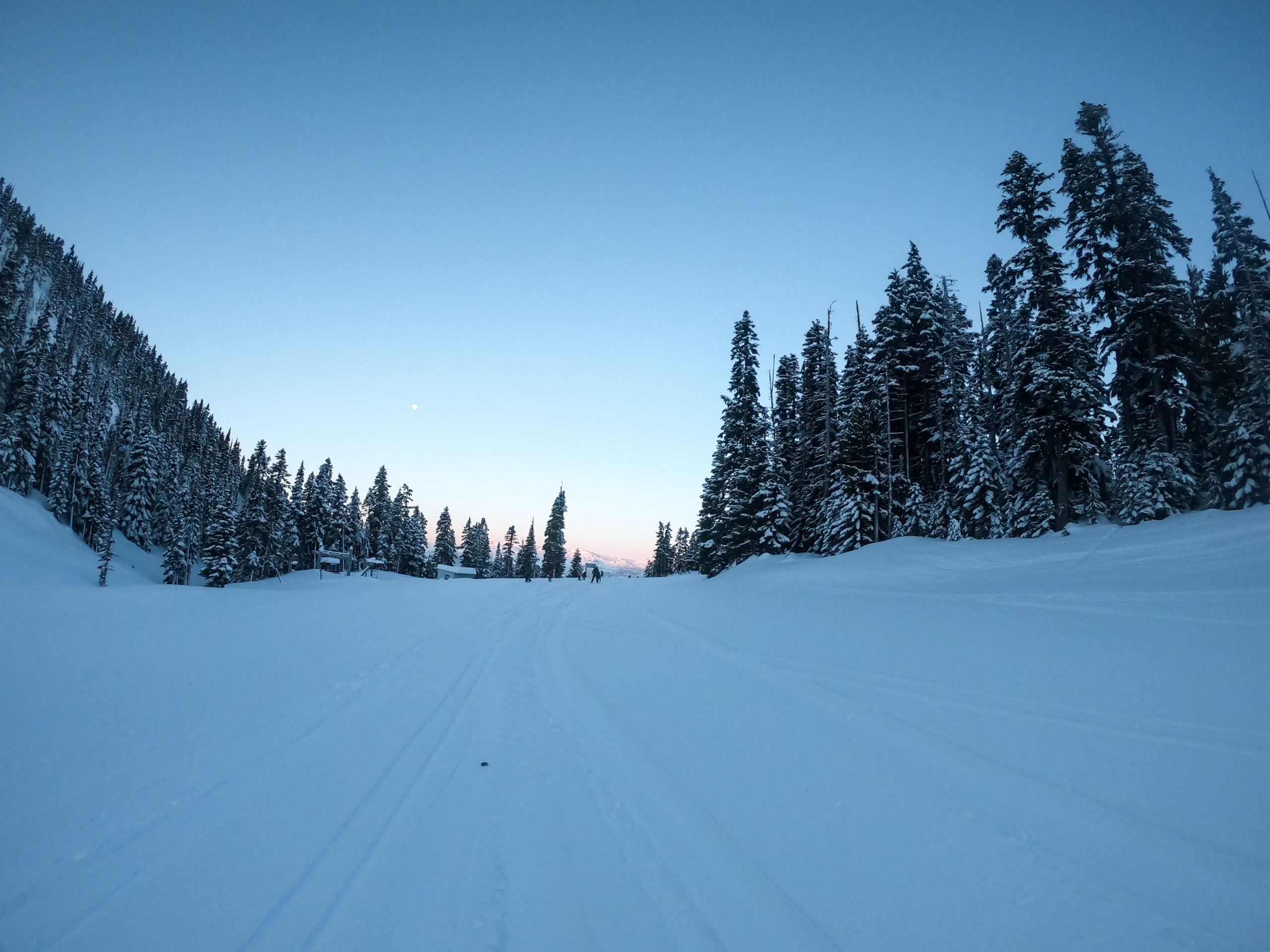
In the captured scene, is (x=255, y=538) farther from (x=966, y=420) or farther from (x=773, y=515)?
(x=966, y=420)

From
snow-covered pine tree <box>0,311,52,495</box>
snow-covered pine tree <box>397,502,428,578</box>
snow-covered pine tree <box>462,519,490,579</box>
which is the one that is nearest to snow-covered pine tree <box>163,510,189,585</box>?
snow-covered pine tree <box>0,311,52,495</box>

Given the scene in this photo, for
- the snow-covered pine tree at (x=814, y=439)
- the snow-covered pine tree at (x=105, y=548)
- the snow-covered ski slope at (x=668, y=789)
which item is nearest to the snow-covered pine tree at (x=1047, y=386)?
the snow-covered pine tree at (x=814, y=439)

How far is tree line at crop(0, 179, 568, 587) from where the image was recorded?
51.2 m

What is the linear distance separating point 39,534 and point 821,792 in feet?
200

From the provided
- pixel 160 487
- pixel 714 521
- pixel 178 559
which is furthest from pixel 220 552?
pixel 714 521

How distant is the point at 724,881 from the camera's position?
9.73ft

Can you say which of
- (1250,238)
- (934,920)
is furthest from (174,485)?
(1250,238)

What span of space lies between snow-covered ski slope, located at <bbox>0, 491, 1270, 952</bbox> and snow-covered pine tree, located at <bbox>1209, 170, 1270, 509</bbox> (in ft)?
32.1

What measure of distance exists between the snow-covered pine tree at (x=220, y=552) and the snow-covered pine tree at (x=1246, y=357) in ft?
217

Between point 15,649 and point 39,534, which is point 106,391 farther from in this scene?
point 15,649

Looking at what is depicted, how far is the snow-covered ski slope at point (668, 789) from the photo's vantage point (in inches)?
103

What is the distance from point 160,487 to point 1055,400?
96.5m

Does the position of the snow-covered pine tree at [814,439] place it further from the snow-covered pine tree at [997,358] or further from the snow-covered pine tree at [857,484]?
the snow-covered pine tree at [997,358]

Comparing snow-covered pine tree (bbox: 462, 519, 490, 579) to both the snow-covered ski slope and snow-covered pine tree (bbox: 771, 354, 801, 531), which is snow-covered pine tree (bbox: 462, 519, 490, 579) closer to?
snow-covered pine tree (bbox: 771, 354, 801, 531)
